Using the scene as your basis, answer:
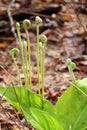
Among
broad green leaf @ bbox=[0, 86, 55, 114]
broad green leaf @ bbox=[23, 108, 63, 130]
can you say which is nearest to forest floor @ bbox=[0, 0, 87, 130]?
broad green leaf @ bbox=[0, 86, 55, 114]

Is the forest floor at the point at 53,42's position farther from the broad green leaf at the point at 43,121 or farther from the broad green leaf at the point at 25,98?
the broad green leaf at the point at 43,121

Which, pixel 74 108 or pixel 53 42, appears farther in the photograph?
pixel 53 42

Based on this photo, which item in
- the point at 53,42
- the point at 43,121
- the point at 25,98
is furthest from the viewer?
the point at 53,42

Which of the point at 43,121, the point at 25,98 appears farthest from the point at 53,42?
the point at 43,121

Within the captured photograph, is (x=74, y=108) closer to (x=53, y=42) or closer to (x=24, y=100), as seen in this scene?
(x=24, y=100)

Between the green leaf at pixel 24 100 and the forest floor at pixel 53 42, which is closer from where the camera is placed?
the green leaf at pixel 24 100

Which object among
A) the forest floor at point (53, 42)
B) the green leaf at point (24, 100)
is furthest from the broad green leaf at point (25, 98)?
the forest floor at point (53, 42)
